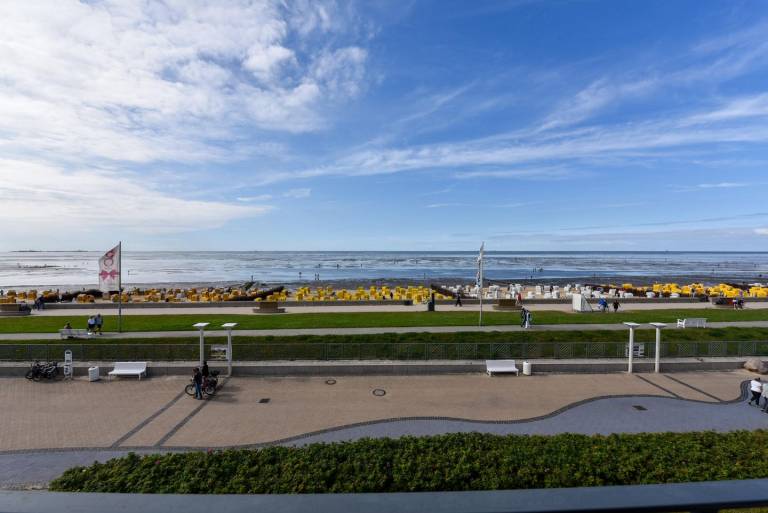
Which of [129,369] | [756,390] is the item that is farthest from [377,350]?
[756,390]

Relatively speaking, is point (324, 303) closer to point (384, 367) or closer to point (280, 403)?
point (384, 367)

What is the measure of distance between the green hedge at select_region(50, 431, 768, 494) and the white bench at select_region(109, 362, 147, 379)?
985 cm

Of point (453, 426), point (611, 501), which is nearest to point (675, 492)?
point (611, 501)

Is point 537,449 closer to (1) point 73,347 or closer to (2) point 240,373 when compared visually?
(2) point 240,373

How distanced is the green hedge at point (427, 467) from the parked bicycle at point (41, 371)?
11.3 meters

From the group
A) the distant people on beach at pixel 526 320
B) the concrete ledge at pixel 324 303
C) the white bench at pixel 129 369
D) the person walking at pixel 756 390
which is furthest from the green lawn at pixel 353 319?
the person walking at pixel 756 390

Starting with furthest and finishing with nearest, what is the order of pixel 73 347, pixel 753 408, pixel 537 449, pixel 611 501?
1. pixel 73 347
2. pixel 753 408
3. pixel 537 449
4. pixel 611 501

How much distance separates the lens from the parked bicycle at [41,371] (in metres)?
16.0


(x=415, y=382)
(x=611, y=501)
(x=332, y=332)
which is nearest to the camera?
(x=611, y=501)

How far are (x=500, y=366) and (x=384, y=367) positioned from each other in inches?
179

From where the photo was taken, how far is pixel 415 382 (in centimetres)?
1617

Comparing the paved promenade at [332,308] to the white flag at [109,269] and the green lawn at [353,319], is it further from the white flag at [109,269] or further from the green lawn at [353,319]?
the white flag at [109,269]

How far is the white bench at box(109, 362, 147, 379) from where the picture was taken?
16.4m

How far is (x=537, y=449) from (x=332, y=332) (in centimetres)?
1532
